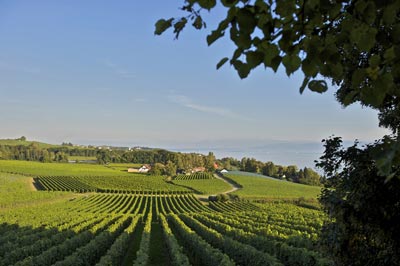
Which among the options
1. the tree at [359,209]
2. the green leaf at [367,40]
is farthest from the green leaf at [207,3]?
the tree at [359,209]

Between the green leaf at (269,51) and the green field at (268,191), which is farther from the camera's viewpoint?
the green field at (268,191)

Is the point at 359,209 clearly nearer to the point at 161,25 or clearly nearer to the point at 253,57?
the point at 253,57

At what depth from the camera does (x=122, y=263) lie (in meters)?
23.3

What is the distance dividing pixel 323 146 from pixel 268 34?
6.93 metres

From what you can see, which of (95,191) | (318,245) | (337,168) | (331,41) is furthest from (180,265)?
(95,191)

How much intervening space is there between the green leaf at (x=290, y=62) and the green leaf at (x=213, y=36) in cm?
46

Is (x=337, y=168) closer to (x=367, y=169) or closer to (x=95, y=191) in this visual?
(x=367, y=169)

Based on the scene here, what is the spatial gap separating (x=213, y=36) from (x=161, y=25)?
0.39m

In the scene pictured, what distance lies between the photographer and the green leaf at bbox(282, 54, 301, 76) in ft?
7.46

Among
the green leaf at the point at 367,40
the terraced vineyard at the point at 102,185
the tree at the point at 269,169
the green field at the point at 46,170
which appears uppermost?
the green leaf at the point at 367,40

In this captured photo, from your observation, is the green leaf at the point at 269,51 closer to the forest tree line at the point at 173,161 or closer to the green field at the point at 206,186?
the green field at the point at 206,186

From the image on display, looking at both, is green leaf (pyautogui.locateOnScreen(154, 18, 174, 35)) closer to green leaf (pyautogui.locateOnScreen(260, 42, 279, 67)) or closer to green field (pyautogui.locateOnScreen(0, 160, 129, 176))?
green leaf (pyautogui.locateOnScreen(260, 42, 279, 67))

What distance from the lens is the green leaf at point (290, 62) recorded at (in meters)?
2.27

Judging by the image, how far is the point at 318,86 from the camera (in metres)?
2.37
